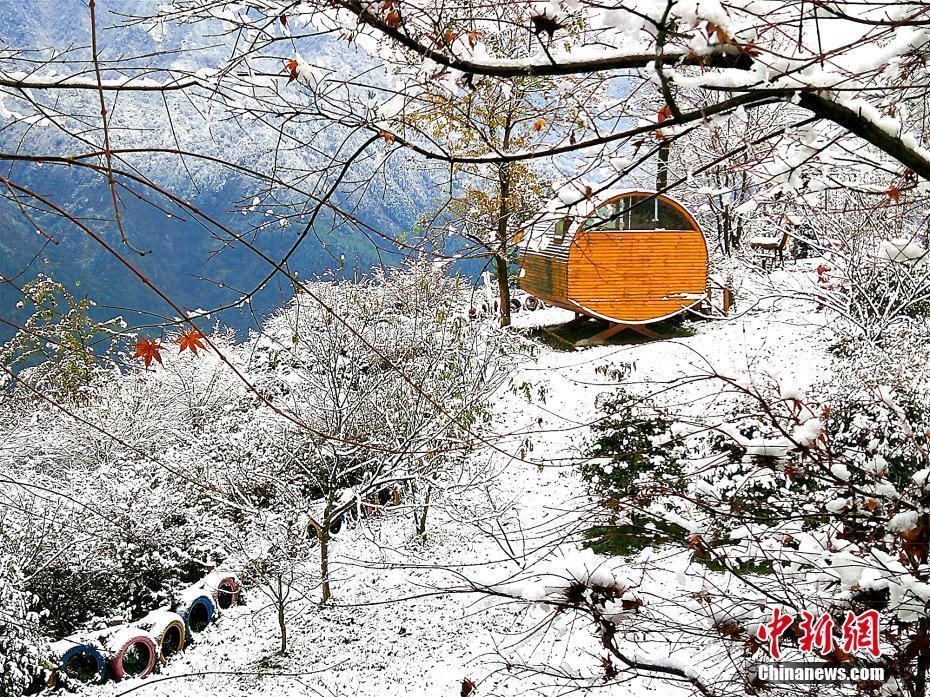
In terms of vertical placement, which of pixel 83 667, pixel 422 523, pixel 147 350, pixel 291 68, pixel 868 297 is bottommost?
pixel 83 667

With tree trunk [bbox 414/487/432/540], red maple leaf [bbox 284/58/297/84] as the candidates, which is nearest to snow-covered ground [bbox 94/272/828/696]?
tree trunk [bbox 414/487/432/540]

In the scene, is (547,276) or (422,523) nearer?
(422,523)

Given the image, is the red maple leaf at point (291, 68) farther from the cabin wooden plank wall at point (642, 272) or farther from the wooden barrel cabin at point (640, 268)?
the cabin wooden plank wall at point (642, 272)

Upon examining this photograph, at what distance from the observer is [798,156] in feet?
5.77

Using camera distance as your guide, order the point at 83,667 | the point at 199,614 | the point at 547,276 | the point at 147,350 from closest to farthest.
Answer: the point at 147,350
the point at 83,667
the point at 199,614
the point at 547,276

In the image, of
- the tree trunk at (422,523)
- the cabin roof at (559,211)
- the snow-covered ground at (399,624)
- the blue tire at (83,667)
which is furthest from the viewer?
the tree trunk at (422,523)

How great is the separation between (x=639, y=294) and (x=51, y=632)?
11351 millimetres

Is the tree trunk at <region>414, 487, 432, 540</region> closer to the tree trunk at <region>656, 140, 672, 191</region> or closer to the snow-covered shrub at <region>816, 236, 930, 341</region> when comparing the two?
the snow-covered shrub at <region>816, 236, 930, 341</region>

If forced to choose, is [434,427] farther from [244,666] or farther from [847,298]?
[847,298]

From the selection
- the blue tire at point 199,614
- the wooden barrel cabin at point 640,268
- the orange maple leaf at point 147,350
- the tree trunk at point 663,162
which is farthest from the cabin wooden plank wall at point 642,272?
the orange maple leaf at point 147,350

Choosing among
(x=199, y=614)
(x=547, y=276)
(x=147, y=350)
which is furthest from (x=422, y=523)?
(x=147, y=350)

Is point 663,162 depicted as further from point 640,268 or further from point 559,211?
point 640,268

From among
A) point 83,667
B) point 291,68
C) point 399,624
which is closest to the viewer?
point 291,68

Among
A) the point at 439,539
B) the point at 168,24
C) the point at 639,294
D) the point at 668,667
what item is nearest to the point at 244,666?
the point at 439,539
